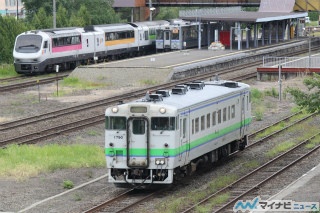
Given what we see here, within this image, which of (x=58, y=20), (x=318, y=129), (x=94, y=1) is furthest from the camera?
(x=94, y=1)

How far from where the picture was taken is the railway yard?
20.0 meters

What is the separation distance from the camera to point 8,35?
58906 millimetres

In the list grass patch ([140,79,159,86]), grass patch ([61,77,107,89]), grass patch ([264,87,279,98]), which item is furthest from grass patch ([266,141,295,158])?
grass patch ([61,77,107,89])

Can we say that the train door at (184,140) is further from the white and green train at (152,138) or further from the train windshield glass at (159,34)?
the train windshield glass at (159,34)

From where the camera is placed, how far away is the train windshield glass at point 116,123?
2050 centimetres

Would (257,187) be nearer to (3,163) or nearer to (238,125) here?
(238,125)

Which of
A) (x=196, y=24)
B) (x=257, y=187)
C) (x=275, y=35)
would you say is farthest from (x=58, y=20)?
(x=257, y=187)

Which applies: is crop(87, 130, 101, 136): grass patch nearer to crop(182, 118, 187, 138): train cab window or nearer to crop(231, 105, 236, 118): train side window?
crop(231, 105, 236, 118): train side window

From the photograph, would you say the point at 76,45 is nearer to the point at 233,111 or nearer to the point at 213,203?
the point at 233,111

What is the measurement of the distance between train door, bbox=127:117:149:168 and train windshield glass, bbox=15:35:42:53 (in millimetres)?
32540

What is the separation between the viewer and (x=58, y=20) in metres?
67.3

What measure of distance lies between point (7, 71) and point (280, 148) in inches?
1192

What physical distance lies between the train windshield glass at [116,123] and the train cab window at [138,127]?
0.77 feet

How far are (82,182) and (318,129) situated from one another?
1262cm
